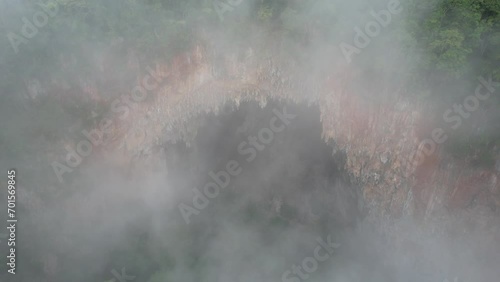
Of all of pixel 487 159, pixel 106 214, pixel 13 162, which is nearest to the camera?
pixel 487 159

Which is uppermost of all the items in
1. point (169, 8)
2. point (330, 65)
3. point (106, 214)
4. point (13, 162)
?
point (169, 8)

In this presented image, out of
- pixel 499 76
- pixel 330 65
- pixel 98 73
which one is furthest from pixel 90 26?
pixel 499 76

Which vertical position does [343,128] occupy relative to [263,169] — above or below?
above

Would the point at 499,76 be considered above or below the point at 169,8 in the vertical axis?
below

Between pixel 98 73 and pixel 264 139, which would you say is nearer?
pixel 98 73

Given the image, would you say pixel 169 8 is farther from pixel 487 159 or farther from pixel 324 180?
pixel 487 159

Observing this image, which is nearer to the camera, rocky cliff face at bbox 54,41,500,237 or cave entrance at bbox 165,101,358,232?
rocky cliff face at bbox 54,41,500,237

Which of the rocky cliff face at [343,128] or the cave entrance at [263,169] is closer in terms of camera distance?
the rocky cliff face at [343,128]

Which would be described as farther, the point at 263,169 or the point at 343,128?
the point at 263,169
